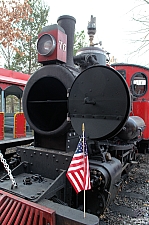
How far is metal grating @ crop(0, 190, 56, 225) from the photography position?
188 cm

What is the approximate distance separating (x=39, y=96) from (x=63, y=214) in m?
1.90

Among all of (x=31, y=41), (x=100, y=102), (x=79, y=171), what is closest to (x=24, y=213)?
(x=79, y=171)

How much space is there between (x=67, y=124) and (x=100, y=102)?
0.60 metres

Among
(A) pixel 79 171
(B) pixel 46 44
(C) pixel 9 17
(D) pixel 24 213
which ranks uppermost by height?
(C) pixel 9 17

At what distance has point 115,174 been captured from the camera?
9.09 ft

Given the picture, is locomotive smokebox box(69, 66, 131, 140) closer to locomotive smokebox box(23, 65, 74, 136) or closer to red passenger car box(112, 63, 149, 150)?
locomotive smokebox box(23, 65, 74, 136)

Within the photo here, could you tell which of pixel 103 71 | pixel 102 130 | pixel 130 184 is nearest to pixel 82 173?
pixel 102 130

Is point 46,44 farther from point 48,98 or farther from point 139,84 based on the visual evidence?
point 139,84

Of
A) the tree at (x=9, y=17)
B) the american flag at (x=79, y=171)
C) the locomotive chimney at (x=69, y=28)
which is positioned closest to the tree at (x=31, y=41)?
the tree at (x=9, y=17)

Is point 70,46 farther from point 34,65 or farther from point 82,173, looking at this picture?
point 34,65

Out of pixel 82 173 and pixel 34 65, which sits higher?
pixel 34 65

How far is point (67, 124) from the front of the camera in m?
2.84

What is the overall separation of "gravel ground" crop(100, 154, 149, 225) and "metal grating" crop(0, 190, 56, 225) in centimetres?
134

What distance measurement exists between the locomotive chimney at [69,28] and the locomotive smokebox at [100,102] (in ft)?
2.72
